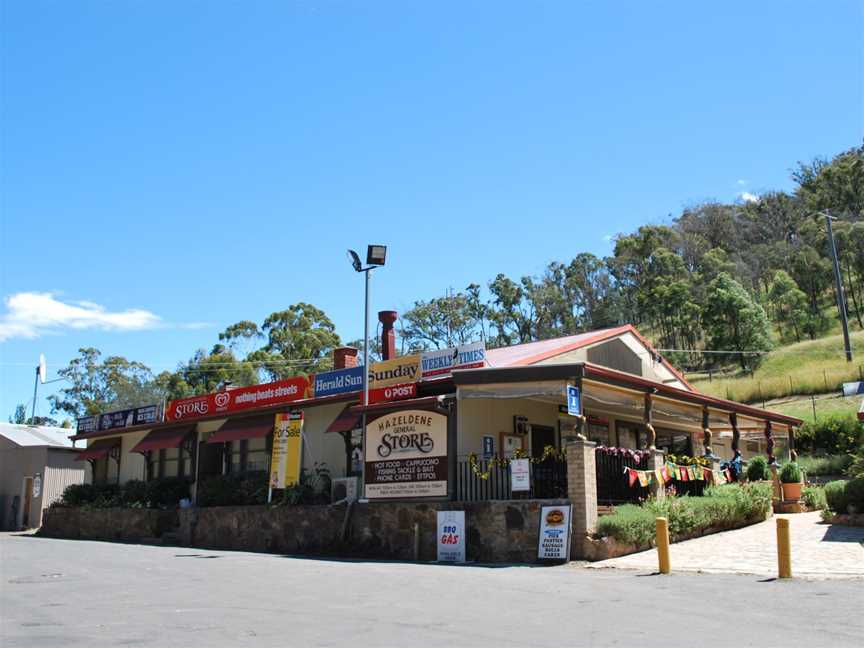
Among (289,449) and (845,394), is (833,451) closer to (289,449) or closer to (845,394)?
(845,394)

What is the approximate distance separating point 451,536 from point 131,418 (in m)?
16.4

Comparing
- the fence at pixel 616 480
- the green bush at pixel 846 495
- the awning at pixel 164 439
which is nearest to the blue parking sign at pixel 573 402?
the fence at pixel 616 480

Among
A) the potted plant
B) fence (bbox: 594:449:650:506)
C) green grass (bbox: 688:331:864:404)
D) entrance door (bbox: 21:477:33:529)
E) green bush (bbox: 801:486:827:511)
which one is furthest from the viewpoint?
green grass (bbox: 688:331:864:404)

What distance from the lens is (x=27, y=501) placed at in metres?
33.3

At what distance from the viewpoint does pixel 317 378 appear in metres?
22.3

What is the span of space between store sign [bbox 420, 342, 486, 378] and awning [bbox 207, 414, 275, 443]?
5.43 metres

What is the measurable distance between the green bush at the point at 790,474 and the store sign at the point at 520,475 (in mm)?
9986

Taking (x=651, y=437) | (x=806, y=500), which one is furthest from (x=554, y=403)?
(x=806, y=500)

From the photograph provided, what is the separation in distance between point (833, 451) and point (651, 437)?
19.9 m

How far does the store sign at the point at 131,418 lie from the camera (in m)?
27.6

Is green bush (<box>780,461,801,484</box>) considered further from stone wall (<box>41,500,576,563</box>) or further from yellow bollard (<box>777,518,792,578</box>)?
yellow bollard (<box>777,518,792,578</box>)

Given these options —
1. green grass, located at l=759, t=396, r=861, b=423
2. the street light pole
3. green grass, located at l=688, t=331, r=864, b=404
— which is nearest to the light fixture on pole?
the street light pole

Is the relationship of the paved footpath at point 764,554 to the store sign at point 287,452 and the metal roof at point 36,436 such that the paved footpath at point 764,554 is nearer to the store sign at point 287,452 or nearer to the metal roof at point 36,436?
the store sign at point 287,452

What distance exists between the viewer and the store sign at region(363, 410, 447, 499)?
1752 cm
